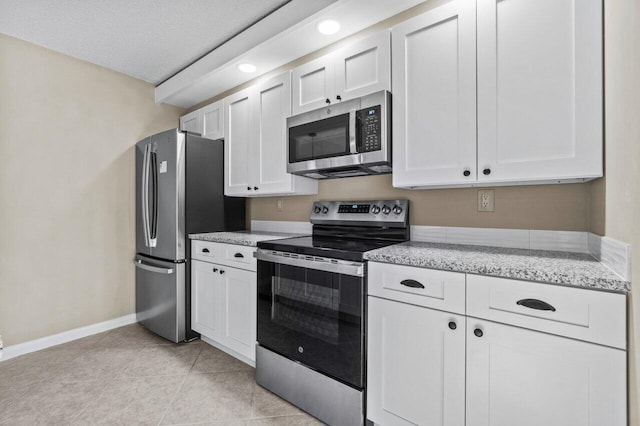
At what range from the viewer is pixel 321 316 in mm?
1672

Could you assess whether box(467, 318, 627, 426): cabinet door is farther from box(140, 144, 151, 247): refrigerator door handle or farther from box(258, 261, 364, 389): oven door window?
box(140, 144, 151, 247): refrigerator door handle

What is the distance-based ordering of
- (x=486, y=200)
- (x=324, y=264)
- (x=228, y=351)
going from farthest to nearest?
(x=228, y=351) < (x=486, y=200) < (x=324, y=264)

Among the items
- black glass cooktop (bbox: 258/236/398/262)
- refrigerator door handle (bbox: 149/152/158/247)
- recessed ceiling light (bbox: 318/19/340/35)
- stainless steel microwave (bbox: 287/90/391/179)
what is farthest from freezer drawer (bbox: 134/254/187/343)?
recessed ceiling light (bbox: 318/19/340/35)

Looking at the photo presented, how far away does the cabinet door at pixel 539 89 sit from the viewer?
4.16 ft

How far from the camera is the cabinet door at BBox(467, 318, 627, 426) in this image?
3.23 ft

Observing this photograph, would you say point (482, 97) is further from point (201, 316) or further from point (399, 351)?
point (201, 316)

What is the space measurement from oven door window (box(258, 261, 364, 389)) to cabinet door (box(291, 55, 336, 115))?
46.6 inches

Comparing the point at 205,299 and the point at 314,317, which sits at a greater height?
the point at 314,317

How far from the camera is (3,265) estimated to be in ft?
7.95

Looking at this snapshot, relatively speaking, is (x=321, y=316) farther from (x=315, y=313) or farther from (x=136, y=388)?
(x=136, y=388)

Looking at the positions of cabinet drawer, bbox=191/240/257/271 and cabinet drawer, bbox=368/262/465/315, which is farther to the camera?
cabinet drawer, bbox=191/240/257/271

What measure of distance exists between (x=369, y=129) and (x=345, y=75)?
0.46 meters

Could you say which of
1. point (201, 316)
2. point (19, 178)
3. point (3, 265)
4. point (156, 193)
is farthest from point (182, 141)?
point (3, 265)

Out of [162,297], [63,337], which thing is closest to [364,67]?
[162,297]
